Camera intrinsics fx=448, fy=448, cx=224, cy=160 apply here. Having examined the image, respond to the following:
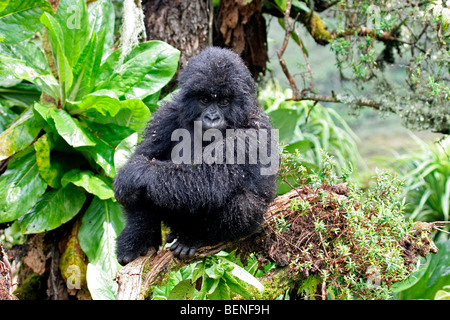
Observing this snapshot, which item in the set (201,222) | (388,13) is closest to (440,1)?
(388,13)

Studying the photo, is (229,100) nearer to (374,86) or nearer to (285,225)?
(285,225)

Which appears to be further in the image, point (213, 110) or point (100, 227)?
point (100, 227)

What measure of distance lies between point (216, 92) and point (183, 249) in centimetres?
123

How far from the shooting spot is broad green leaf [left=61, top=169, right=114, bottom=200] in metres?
4.54

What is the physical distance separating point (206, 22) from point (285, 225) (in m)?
3.18

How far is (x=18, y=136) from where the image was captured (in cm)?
461

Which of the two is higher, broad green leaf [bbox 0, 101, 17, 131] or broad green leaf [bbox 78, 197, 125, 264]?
broad green leaf [bbox 0, 101, 17, 131]

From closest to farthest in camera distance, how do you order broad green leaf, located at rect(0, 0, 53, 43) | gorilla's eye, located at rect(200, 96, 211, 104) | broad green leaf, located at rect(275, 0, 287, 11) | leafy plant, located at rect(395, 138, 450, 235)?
gorilla's eye, located at rect(200, 96, 211, 104), broad green leaf, located at rect(0, 0, 53, 43), broad green leaf, located at rect(275, 0, 287, 11), leafy plant, located at rect(395, 138, 450, 235)

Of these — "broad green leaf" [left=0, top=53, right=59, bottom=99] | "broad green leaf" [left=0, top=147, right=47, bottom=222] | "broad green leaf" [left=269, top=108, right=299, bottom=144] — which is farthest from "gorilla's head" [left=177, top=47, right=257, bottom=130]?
"broad green leaf" [left=269, top=108, right=299, bottom=144]

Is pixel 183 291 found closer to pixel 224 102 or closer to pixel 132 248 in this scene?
pixel 132 248

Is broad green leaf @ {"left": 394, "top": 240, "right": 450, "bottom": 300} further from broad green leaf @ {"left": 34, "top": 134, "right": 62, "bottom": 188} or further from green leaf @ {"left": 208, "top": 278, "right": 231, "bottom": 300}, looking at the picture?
broad green leaf @ {"left": 34, "top": 134, "right": 62, "bottom": 188}

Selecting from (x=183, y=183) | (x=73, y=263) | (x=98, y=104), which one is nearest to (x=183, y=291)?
(x=183, y=183)

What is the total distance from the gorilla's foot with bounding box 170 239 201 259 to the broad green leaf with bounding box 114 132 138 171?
134 cm

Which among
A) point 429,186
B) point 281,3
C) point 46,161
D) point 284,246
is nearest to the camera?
point 284,246
